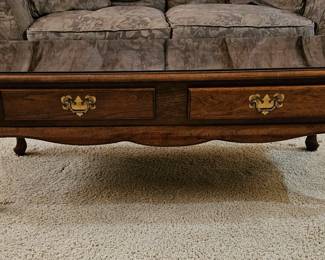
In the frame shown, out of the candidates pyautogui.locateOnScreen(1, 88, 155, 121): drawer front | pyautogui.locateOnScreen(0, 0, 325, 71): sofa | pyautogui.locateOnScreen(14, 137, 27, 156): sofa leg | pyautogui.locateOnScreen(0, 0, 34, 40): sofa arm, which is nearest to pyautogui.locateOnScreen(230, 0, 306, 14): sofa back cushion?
pyautogui.locateOnScreen(0, 0, 325, 71): sofa

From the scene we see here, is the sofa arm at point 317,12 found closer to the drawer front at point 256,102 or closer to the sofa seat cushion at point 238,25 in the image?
the sofa seat cushion at point 238,25

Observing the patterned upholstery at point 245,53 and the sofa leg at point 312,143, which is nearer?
the patterned upholstery at point 245,53

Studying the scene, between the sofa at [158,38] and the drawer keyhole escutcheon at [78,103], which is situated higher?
the sofa at [158,38]

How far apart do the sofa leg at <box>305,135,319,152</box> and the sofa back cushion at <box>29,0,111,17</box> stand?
3.00ft

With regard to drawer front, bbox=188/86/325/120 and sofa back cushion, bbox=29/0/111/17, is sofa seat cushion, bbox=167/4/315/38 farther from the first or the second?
sofa back cushion, bbox=29/0/111/17

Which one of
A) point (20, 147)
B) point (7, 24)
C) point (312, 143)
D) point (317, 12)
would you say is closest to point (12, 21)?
point (7, 24)

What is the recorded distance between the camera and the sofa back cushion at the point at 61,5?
4.06ft

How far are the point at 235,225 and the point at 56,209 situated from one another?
505mm

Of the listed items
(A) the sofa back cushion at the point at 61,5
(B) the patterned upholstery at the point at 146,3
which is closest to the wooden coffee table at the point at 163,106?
(A) the sofa back cushion at the point at 61,5

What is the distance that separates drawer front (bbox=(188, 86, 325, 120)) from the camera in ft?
2.95

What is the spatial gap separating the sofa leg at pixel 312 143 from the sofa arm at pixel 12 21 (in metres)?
1.07

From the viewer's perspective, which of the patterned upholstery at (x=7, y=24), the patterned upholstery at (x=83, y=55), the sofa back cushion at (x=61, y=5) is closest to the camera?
the patterned upholstery at (x=83, y=55)

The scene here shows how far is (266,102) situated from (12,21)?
2.28 ft

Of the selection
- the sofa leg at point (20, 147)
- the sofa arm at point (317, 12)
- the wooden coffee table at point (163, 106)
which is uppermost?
the sofa arm at point (317, 12)
